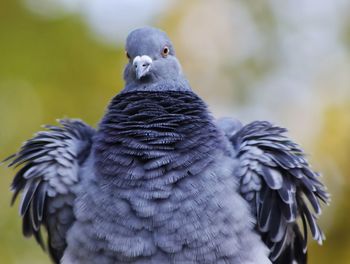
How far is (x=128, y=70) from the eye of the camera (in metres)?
7.43

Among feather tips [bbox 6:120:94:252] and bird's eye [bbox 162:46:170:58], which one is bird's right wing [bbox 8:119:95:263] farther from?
bird's eye [bbox 162:46:170:58]

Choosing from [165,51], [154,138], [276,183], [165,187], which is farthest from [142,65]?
[276,183]

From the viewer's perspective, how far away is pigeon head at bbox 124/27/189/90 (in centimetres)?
721

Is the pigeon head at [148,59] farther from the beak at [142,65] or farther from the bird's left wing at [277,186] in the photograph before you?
the bird's left wing at [277,186]

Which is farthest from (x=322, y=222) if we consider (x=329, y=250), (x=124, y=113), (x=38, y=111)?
(x=124, y=113)

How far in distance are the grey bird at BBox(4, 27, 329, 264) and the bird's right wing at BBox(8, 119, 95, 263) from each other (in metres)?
0.01

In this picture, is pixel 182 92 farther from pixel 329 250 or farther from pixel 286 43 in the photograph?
pixel 286 43

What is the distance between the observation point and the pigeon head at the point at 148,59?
7.21 meters

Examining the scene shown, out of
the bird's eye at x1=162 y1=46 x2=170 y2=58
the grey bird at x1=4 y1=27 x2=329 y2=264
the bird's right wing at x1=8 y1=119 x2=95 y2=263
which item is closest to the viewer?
the grey bird at x1=4 y1=27 x2=329 y2=264

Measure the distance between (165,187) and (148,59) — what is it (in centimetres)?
163

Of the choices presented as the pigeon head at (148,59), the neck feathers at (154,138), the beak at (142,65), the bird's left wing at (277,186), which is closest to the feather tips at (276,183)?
the bird's left wing at (277,186)

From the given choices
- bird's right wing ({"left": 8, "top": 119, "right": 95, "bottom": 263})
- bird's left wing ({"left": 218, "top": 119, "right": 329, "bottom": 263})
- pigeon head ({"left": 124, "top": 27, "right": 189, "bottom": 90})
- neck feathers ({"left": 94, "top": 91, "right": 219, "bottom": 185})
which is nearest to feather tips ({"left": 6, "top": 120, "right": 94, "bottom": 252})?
bird's right wing ({"left": 8, "top": 119, "right": 95, "bottom": 263})

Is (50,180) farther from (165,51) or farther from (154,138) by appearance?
(165,51)

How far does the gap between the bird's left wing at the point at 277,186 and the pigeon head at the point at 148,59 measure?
1.10m
